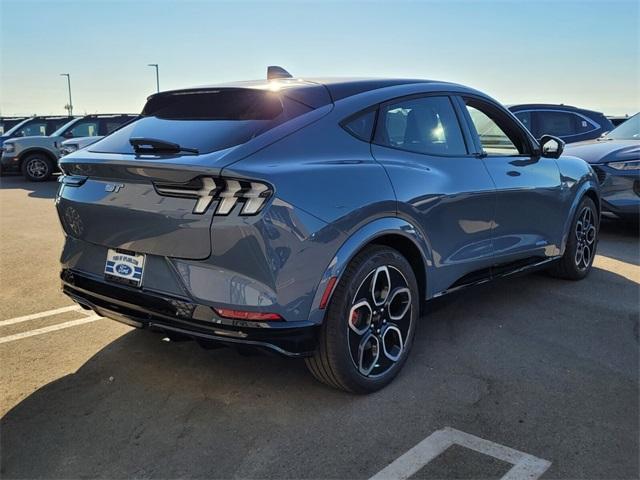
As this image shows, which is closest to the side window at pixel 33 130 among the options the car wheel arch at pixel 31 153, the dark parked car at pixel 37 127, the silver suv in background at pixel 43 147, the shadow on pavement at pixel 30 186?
the dark parked car at pixel 37 127

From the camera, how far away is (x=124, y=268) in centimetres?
299

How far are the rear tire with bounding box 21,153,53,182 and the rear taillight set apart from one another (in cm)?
1401

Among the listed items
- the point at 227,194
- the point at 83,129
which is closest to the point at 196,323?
the point at 227,194

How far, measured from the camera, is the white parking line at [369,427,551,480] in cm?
250

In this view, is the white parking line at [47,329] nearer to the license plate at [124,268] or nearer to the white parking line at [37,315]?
the white parking line at [37,315]

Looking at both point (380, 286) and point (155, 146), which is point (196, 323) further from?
point (380, 286)

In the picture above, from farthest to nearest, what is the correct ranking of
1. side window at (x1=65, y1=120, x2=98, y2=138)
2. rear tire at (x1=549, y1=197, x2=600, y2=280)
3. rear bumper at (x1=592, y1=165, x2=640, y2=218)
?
side window at (x1=65, y1=120, x2=98, y2=138) < rear bumper at (x1=592, y1=165, x2=640, y2=218) < rear tire at (x1=549, y1=197, x2=600, y2=280)

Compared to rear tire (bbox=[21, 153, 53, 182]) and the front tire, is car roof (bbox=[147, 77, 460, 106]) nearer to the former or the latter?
the front tire

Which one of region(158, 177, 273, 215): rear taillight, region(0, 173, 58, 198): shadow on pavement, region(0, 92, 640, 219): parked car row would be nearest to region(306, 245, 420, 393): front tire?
region(158, 177, 273, 215): rear taillight

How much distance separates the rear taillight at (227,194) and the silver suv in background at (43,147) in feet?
43.2

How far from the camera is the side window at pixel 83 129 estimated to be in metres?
15.0

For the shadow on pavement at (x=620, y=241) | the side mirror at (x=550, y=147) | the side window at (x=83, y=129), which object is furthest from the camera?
the side window at (x=83, y=129)

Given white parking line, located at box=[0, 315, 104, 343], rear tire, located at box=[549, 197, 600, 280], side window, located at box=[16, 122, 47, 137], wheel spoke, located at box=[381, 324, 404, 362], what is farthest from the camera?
side window, located at box=[16, 122, 47, 137]

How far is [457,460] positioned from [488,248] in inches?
72.9
